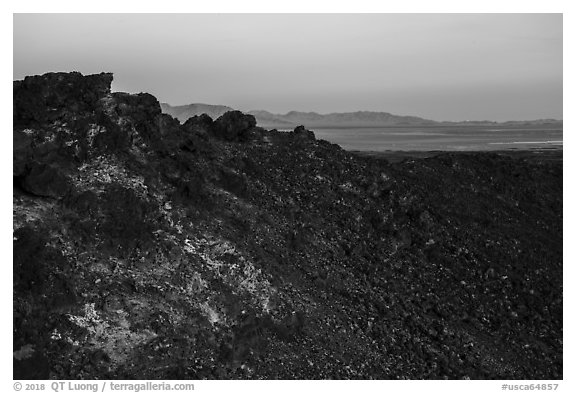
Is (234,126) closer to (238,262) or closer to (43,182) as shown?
(238,262)

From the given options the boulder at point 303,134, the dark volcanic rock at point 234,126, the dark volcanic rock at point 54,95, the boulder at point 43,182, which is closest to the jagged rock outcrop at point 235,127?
the dark volcanic rock at point 234,126

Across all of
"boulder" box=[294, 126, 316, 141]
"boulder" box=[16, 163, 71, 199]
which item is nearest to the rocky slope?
"boulder" box=[16, 163, 71, 199]

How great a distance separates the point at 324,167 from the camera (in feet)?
43.8

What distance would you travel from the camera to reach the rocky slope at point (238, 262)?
8.68 m

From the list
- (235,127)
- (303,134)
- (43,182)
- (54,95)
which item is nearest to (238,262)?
(43,182)

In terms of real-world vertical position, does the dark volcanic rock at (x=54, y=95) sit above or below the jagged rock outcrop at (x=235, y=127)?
above

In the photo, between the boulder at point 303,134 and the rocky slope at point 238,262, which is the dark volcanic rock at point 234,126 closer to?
the rocky slope at point 238,262

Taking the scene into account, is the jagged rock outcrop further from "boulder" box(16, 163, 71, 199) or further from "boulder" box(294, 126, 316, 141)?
"boulder" box(16, 163, 71, 199)

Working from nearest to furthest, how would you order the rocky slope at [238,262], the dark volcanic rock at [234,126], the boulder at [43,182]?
the rocky slope at [238,262], the boulder at [43,182], the dark volcanic rock at [234,126]

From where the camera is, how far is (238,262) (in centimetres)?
1003

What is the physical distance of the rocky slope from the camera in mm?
8680

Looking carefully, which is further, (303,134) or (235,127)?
(303,134)

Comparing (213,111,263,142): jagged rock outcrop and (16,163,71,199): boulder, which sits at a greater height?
(213,111,263,142): jagged rock outcrop
